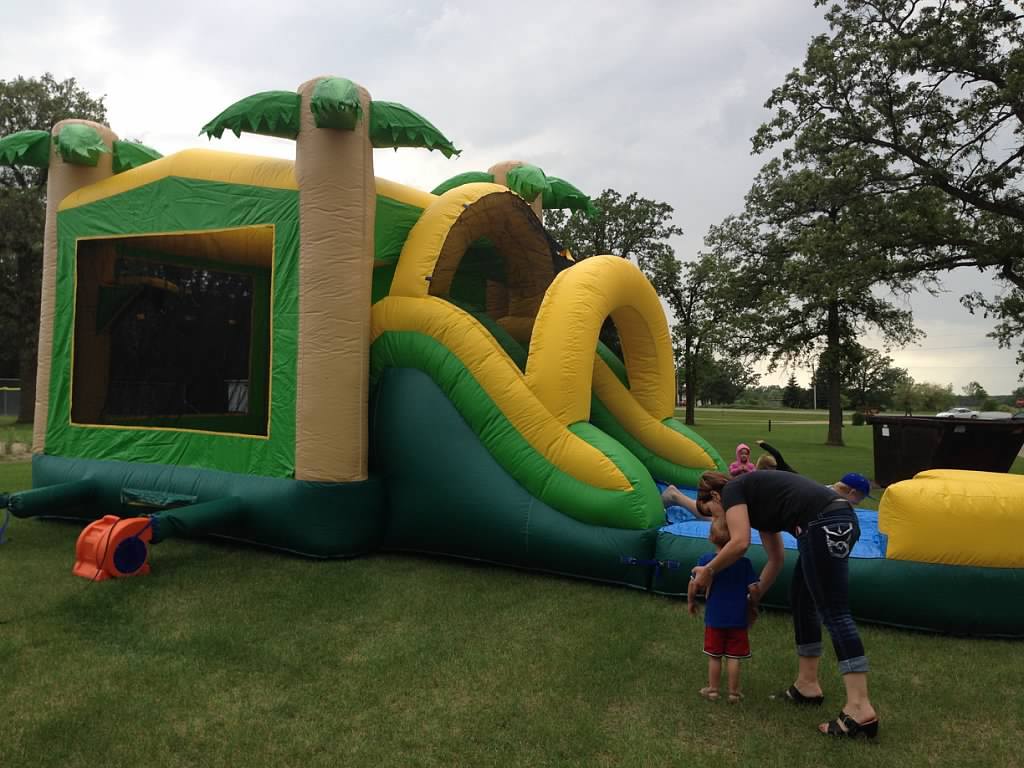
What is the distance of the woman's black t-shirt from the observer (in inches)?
120

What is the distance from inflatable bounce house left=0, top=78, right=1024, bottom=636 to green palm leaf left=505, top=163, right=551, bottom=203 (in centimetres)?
83

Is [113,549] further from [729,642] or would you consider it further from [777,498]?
[777,498]

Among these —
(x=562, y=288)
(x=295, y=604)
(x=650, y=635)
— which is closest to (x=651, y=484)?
(x=650, y=635)

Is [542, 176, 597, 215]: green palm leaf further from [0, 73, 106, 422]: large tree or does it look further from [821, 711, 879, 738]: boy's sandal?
[0, 73, 106, 422]: large tree

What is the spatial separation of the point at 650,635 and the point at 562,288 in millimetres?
2942

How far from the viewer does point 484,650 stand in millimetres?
3830

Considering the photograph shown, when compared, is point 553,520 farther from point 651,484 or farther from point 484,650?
point 484,650

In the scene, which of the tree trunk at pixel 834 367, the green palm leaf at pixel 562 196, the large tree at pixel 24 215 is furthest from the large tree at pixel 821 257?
the large tree at pixel 24 215

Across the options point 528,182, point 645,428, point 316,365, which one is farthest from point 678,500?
point 528,182

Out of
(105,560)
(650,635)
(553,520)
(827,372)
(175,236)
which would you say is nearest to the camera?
(650,635)

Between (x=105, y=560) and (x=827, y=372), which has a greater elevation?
(x=827, y=372)

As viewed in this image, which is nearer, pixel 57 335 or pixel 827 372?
pixel 57 335

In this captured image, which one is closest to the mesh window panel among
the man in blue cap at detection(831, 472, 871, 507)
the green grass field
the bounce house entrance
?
the bounce house entrance

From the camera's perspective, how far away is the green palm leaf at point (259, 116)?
5.59 metres
